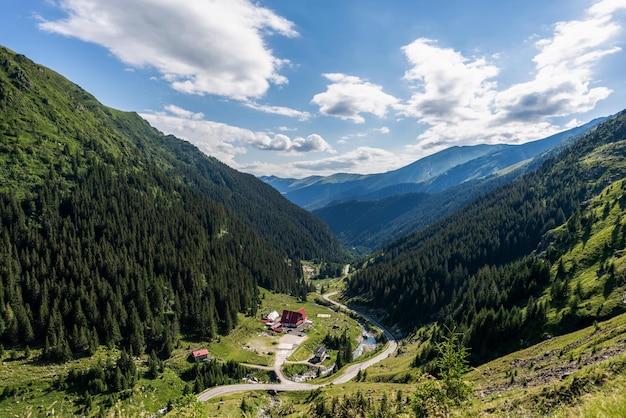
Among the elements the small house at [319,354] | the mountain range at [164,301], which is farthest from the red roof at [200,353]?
the small house at [319,354]

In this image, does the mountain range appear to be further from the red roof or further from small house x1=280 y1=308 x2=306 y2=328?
small house x1=280 y1=308 x2=306 y2=328

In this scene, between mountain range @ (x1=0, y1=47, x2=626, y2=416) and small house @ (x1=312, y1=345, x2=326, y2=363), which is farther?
small house @ (x1=312, y1=345, x2=326, y2=363)

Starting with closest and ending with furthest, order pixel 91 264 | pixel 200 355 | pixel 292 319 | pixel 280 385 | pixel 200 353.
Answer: pixel 280 385, pixel 200 355, pixel 200 353, pixel 91 264, pixel 292 319

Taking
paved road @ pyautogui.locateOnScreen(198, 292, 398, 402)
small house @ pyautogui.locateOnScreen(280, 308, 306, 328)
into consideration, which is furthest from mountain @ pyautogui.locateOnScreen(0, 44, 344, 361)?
paved road @ pyautogui.locateOnScreen(198, 292, 398, 402)

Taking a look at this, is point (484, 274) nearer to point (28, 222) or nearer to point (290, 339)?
point (290, 339)

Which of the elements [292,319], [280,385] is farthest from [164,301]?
[280,385]

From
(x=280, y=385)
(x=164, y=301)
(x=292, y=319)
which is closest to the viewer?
(x=280, y=385)

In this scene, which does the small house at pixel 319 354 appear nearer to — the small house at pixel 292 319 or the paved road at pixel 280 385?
the paved road at pixel 280 385

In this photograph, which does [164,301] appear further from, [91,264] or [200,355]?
[200,355]

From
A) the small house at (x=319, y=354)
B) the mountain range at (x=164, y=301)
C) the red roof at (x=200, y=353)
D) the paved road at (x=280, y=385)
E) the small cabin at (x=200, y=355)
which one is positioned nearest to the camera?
the mountain range at (x=164, y=301)
